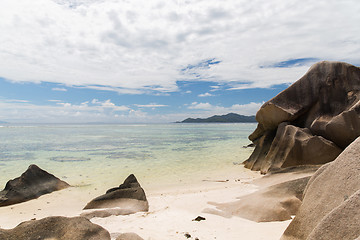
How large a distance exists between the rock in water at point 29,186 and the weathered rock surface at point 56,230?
5971mm

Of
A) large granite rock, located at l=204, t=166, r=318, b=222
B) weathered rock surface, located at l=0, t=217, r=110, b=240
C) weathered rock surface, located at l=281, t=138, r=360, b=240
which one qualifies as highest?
weathered rock surface, located at l=281, t=138, r=360, b=240

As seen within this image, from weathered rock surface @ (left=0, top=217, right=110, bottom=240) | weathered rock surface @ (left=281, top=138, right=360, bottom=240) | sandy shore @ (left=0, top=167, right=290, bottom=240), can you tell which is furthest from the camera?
sandy shore @ (left=0, top=167, right=290, bottom=240)

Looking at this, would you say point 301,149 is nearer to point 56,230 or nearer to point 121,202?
point 121,202

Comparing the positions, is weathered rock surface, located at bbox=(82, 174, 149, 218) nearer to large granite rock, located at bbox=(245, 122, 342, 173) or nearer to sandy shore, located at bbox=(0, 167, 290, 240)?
sandy shore, located at bbox=(0, 167, 290, 240)

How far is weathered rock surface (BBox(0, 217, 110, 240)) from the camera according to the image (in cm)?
393

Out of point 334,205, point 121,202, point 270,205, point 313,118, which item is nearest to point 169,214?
point 121,202

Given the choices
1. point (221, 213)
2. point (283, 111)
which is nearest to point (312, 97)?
point (283, 111)

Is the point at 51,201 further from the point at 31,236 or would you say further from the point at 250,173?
the point at 250,173

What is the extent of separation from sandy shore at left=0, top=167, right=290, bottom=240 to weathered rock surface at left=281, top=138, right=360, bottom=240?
0.97 metres

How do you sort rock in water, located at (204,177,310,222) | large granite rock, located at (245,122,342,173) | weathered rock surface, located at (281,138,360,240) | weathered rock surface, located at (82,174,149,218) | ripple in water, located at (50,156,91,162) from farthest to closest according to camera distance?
ripple in water, located at (50,156,91,162)
large granite rock, located at (245,122,342,173)
weathered rock surface, located at (82,174,149,218)
rock in water, located at (204,177,310,222)
weathered rock surface, located at (281,138,360,240)

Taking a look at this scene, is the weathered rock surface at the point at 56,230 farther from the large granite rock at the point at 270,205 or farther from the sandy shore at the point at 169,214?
the large granite rock at the point at 270,205

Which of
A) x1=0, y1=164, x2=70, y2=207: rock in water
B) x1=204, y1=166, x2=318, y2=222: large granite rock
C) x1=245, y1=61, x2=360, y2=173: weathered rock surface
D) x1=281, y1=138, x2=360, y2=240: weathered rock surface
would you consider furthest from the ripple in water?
x1=281, y1=138, x2=360, y2=240: weathered rock surface

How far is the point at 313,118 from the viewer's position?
38.6 feet

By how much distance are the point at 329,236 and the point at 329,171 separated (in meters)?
1.50
